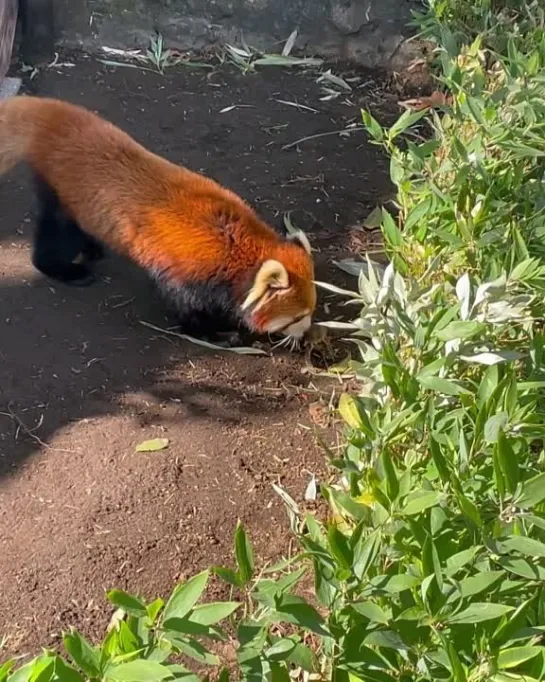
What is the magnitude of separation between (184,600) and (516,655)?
0.49m

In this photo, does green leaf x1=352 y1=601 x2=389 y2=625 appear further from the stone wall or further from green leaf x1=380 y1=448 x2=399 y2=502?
the stone wall

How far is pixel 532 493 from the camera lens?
135cm

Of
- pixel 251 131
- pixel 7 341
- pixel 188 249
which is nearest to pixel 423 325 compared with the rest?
pixel 188 249

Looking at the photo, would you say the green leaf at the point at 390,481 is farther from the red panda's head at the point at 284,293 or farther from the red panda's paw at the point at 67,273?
the red panda's paw at the point at 67,273

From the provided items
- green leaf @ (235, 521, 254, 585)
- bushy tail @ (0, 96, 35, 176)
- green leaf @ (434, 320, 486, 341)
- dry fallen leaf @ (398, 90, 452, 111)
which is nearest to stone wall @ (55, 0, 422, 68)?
dry fallen leaf @ (398, 90, 452, 111)

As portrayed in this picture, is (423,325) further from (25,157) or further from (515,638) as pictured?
(25,157)

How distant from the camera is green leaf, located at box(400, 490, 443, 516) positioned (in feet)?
4.59

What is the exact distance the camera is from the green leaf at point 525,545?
4.32ft

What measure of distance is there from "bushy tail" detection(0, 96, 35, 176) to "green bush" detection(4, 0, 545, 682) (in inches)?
55.0

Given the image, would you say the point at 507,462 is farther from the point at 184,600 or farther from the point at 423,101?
the point at 423,101

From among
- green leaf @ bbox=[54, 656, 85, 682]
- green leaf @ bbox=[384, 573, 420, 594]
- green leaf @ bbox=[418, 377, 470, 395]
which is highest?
green leaf @ bbox=[418, 377, 470, 395]

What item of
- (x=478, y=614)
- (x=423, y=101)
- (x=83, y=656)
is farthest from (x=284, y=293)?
(x=423, y=101)

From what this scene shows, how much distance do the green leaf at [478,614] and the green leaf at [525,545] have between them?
10 cm

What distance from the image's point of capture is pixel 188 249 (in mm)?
3006
